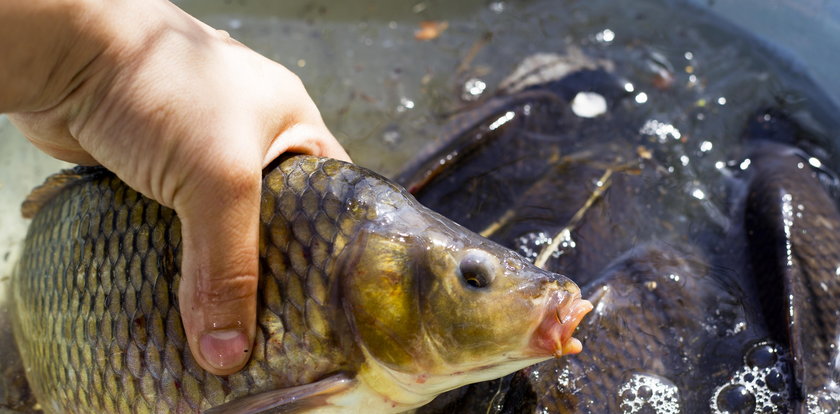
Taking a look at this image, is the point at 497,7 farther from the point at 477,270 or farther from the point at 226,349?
the point at 226,349

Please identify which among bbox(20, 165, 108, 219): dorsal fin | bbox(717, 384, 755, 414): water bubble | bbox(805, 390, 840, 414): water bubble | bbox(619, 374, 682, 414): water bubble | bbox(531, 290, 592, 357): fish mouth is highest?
bbox(20, 165, 108, 219): dorsal fin

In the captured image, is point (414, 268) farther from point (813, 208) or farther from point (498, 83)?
point (498, 83)

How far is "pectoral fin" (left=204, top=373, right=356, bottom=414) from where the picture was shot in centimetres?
171

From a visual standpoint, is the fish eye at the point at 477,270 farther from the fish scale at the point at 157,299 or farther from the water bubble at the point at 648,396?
the water bubble at the point at 648,396

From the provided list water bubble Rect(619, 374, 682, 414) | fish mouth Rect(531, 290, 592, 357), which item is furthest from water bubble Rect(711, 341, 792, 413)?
fish mouth Rect(531, 290, 592, 357)

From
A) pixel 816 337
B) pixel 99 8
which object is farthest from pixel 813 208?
pixel 99 8

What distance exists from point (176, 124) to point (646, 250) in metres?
1.90

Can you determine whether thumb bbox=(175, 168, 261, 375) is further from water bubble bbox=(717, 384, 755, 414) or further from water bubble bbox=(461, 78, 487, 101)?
water bubble bbox=(461, 78, 487, 101)

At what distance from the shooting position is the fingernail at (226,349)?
169 cm

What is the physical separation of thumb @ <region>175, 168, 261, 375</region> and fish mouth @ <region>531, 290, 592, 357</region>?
2.19 ft

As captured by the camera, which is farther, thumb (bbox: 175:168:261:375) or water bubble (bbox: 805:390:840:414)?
water bubble (bbox: 805:390:840:414)

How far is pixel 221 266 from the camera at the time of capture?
5.52ft

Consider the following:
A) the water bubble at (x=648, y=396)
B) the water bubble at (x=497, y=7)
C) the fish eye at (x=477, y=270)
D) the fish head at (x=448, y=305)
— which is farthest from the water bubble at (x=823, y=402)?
the water bubble at (x=497, y=7)

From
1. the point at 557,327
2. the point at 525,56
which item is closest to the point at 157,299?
the point at 557,327
